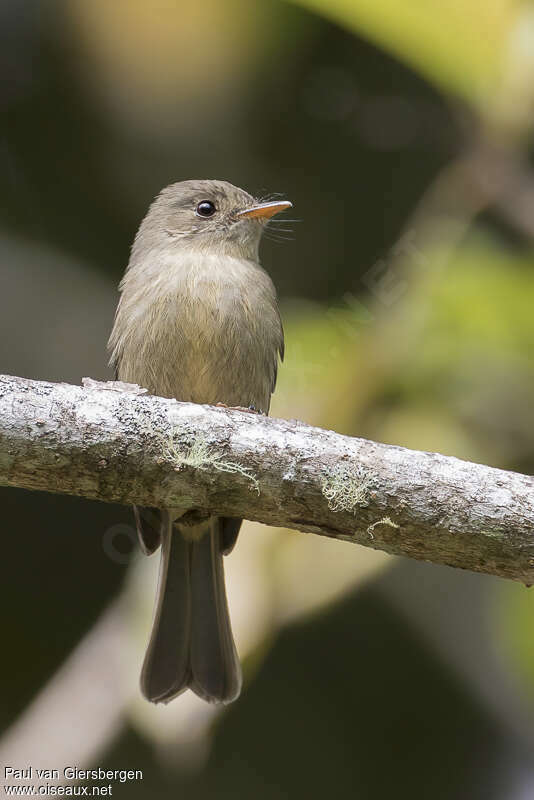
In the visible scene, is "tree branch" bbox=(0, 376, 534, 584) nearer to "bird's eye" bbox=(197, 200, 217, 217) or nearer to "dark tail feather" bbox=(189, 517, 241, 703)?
"dark tail feather" bbox=(189, 517, 241, 703)

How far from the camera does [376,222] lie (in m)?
6.41

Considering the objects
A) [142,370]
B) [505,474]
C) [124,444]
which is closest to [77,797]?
[142,370]

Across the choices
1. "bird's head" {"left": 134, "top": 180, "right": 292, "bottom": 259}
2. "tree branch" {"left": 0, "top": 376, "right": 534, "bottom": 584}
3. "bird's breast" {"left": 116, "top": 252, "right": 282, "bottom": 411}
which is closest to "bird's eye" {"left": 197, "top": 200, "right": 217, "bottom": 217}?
"bird's head" {"left": 134, "top": 180, "right": 292, "bottom": 259}

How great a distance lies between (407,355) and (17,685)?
304cm

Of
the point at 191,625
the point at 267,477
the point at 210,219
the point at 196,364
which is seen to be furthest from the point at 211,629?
the point at 210,219

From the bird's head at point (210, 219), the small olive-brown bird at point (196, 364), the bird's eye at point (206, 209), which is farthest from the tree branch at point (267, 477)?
the bird's eye at point (206, 209)

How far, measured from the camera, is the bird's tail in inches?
163

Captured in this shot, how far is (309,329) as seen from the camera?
142 inches

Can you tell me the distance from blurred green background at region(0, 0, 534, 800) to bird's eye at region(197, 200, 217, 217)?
0.75 meters

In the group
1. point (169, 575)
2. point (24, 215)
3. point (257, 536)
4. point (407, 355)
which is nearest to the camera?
point (407, 355)

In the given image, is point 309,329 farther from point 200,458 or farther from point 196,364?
point 200,458

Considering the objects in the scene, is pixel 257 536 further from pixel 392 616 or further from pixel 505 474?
pixel 392 616

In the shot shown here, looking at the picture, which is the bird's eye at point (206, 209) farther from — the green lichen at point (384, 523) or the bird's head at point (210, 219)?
the green lichen at point (384, 523)

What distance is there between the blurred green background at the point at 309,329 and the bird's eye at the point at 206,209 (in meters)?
0.75
